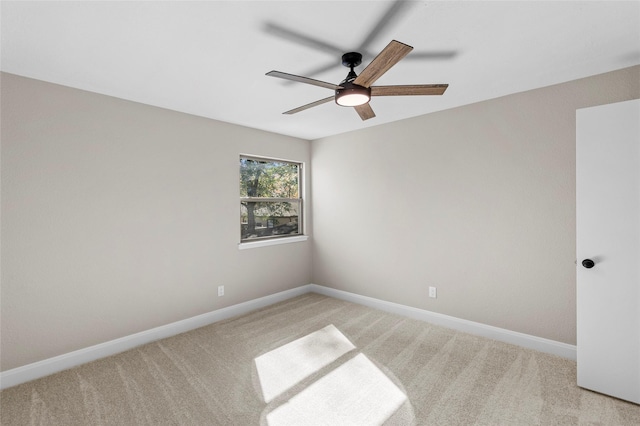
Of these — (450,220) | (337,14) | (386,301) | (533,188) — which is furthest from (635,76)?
(386,301)

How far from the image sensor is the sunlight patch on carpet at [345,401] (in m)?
1.95

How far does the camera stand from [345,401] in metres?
2.13

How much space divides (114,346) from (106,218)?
1194 millimetres

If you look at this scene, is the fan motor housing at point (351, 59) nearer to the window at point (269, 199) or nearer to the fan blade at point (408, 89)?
the fan blade at point (408, 89)

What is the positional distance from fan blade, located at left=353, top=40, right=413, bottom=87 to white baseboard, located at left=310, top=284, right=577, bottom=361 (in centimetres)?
269

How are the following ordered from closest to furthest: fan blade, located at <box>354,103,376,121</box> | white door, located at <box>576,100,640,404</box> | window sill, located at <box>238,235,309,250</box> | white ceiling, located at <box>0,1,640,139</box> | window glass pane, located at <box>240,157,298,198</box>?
white ceiling, located at <box>0,1,640,139</box> < white door, located at <box>576,100,640,404</box> < fan blade, located at <box>354,103,376,121</box> < window sill, located at <box>238,235,309,250</box> < window glass pane, located at <box>240,157,298,198</box>

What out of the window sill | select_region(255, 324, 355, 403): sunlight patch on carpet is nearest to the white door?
select_region(255, 324, 355, 403): sunlight patch on carpet

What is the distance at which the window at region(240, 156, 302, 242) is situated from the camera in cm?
409

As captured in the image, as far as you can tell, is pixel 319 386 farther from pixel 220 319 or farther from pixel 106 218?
pixel 106 218

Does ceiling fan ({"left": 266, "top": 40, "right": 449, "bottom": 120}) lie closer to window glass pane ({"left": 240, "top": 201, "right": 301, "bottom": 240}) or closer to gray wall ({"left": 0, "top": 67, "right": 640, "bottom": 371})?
gray wall ({"left": 0, "top": 67, "right": 640, "bottom": 371})

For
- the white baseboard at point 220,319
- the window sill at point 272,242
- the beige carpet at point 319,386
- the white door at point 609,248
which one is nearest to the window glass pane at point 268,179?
the window sill at point 272,242

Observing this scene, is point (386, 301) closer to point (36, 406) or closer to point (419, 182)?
point (419, 182)

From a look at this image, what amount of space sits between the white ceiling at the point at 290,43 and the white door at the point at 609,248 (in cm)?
58

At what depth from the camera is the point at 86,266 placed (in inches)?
107
